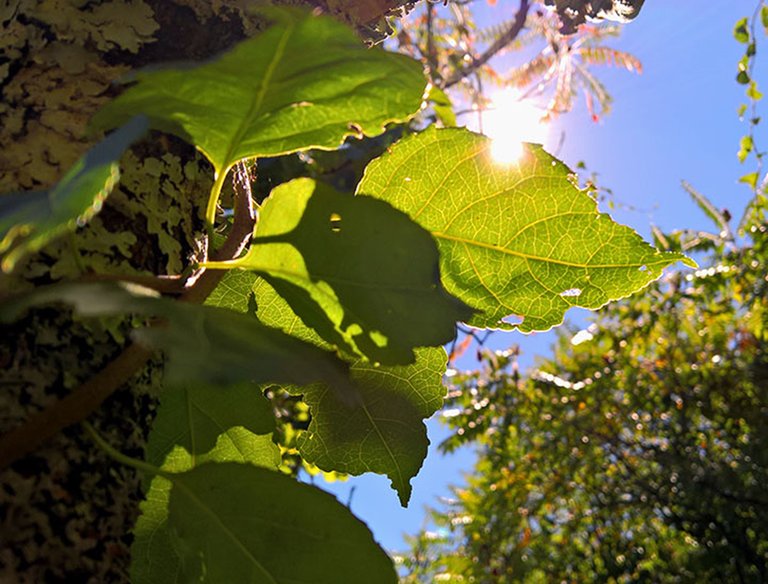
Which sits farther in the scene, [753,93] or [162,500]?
[753,93]

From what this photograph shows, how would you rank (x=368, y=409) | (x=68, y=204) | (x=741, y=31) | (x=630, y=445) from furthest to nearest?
(x=630, y=445), (x=741, y=31), (x=368, y=409), (x=68, y=204)

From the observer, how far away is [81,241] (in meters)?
0.42

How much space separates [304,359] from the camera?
0.99 feet

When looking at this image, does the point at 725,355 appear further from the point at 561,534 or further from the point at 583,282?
the point at 583,282

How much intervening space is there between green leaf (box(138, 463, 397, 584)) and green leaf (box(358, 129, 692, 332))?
16cm

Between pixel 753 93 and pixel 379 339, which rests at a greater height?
pixel 753 93

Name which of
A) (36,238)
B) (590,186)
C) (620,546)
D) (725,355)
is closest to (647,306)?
(725,355)

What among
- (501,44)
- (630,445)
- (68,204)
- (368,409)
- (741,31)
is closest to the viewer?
(68,204)

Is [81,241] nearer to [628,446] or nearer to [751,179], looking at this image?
[751,179]

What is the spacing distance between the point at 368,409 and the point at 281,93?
0.72 ft

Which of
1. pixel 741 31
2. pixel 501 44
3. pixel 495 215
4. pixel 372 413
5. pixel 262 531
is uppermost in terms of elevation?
pixel 501 44

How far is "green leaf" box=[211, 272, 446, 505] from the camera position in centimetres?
49

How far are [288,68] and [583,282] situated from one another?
0.24m

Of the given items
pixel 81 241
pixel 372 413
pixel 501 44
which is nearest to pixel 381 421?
pixel 372 413
